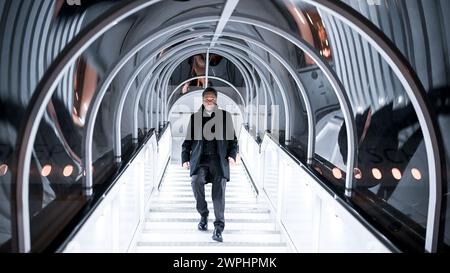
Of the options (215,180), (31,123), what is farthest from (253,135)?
(31,123)

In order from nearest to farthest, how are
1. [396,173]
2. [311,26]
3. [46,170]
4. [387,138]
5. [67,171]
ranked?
[396,173]
[387,138]
[46,170]
[311,26]
[67,171]

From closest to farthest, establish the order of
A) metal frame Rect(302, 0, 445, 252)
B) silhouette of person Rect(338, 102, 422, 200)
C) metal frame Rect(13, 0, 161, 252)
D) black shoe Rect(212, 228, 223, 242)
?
metal frame Rect(13, 0, 161, 252), metal frame Rect(302, 0, 445, 252), black shoe Rect(212, 228, 223, 242), silhouette of person Rect(338, 102, 422, 200)

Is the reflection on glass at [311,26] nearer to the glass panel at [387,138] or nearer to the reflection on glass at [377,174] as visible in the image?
the glass panel at [387,138]

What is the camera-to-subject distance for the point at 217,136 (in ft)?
15.6

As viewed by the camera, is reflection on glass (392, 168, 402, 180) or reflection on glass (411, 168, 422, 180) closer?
reflection on glass (411, 168, 422, 180)

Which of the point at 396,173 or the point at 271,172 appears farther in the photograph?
the point at 271,172

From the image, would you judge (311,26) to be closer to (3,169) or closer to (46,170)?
(46,170)

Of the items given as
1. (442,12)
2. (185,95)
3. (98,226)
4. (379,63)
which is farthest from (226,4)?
(185,95)

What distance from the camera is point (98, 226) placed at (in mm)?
3105

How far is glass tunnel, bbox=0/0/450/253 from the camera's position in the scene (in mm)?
2312

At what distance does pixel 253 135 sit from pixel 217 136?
13.3 ft

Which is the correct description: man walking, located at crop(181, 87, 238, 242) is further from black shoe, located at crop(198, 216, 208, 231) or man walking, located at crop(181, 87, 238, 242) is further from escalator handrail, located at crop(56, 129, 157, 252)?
escalator handrail, located at crop(56, 129, 157, 252)

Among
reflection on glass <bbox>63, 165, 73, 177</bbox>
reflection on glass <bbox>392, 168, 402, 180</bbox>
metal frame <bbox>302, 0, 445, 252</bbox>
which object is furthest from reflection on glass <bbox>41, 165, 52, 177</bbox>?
metal frame <bbox>302, 0, 445, 252</bbox>
